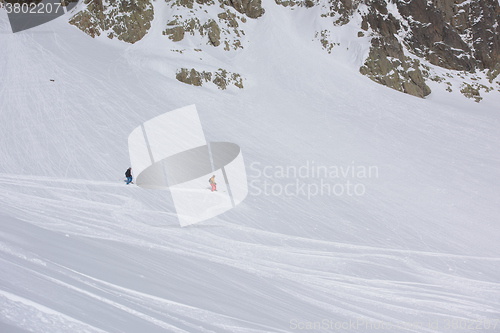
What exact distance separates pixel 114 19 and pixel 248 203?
2820cm

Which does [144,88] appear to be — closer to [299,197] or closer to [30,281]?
[299,197]

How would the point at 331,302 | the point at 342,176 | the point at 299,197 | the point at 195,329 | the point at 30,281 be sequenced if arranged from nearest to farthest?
1. the point at 30,281
2. the point at 195,329
3. the point at 331,302
4. the point at 299,197
5. the point at 342,176

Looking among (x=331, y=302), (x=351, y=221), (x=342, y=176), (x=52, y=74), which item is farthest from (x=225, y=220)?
(x=52, y=74)

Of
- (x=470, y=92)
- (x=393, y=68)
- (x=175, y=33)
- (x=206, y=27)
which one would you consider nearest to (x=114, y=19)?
(x=175, y=33)

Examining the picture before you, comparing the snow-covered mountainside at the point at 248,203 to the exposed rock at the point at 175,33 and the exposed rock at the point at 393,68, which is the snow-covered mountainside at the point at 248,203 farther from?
the exposed rock at the point at 175,33

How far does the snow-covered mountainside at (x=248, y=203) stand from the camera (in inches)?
171

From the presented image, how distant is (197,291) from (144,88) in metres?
18.8

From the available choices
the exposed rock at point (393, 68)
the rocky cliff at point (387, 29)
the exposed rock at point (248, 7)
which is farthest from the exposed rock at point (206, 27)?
the exposed rock at point (393, 68)

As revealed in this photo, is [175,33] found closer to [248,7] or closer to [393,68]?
[248,7]

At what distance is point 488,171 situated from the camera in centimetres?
1681

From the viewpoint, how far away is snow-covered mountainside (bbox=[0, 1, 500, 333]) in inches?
171

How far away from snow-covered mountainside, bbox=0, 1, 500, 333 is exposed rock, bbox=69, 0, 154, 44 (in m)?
0.83

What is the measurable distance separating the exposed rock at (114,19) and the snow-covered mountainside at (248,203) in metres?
0.83

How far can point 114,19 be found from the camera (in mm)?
29859
